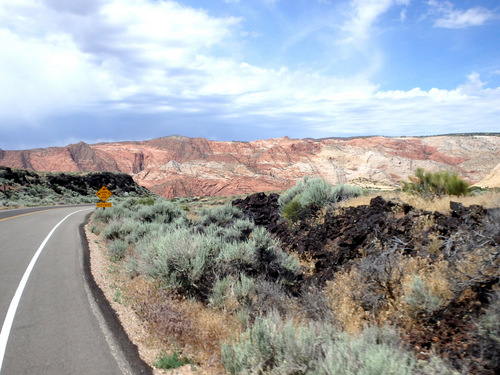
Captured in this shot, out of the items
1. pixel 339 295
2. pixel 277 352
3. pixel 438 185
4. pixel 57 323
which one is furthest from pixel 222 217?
pixel 277 352

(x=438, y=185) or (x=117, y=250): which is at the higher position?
(x=438, y=185)

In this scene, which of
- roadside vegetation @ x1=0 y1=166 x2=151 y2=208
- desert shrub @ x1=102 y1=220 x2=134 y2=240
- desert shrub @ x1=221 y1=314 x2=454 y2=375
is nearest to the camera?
desert shrub @ x1=221 y1=314 x2=454 y2=375

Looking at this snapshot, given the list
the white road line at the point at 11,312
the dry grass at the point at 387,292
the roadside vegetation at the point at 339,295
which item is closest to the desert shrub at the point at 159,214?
the roadside vegetation at the point at 339,295

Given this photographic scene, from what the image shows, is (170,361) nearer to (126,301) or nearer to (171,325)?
(171,325)

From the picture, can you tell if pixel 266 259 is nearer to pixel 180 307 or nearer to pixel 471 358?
pixel 180 307

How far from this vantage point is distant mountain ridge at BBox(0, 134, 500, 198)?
2827 inches

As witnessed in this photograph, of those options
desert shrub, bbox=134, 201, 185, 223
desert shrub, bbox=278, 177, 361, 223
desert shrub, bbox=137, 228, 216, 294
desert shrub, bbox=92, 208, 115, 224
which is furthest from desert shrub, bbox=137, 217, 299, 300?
desert shrub, bbox=92, 208, 115, 224

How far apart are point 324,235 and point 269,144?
310 feet

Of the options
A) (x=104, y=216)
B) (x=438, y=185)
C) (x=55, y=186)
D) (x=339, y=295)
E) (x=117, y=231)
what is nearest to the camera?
(x=339, y=295)

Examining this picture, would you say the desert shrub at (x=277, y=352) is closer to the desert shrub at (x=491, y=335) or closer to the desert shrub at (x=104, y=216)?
the desert shrub at (x=491, y=335)

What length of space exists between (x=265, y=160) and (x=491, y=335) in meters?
82.2

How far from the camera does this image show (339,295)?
6.21 m

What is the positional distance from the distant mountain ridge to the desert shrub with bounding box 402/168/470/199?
4240 centimetres

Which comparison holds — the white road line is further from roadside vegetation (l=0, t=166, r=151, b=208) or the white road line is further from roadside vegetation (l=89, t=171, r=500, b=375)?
roadside vegetation (l=0, t=166, r=151, b=208)
